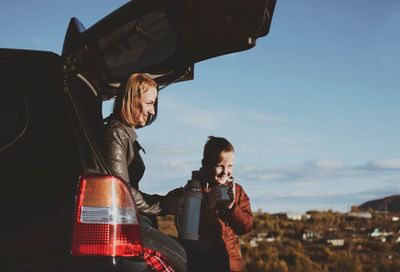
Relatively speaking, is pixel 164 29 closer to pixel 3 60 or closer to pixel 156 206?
pixel 156 206

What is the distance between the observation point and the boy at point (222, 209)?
18.0 feet

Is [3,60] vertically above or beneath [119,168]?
above

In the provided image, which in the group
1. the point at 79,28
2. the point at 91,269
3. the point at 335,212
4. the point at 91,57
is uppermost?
the point at 335,212

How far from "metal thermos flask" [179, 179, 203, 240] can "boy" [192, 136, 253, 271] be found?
663mm

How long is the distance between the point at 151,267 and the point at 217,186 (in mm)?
1933

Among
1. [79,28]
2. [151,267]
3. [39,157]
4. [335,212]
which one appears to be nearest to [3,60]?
[39,157]

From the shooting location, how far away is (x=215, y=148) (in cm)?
562

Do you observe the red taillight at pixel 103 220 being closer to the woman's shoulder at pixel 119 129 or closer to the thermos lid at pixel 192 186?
the woman's shoulder at pixel 119 129

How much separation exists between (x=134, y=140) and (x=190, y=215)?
2.26ft

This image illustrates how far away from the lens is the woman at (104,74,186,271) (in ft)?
13.2

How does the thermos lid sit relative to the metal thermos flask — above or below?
above

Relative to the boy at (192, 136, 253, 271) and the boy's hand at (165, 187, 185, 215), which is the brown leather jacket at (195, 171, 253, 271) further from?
the boy's hand at (165, 187, 185, 215)

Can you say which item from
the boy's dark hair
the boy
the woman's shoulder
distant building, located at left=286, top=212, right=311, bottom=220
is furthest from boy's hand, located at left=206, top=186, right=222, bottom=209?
distant building, located at left=286, top=212, right=311, bottom=220

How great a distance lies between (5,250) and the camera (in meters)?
3.06
